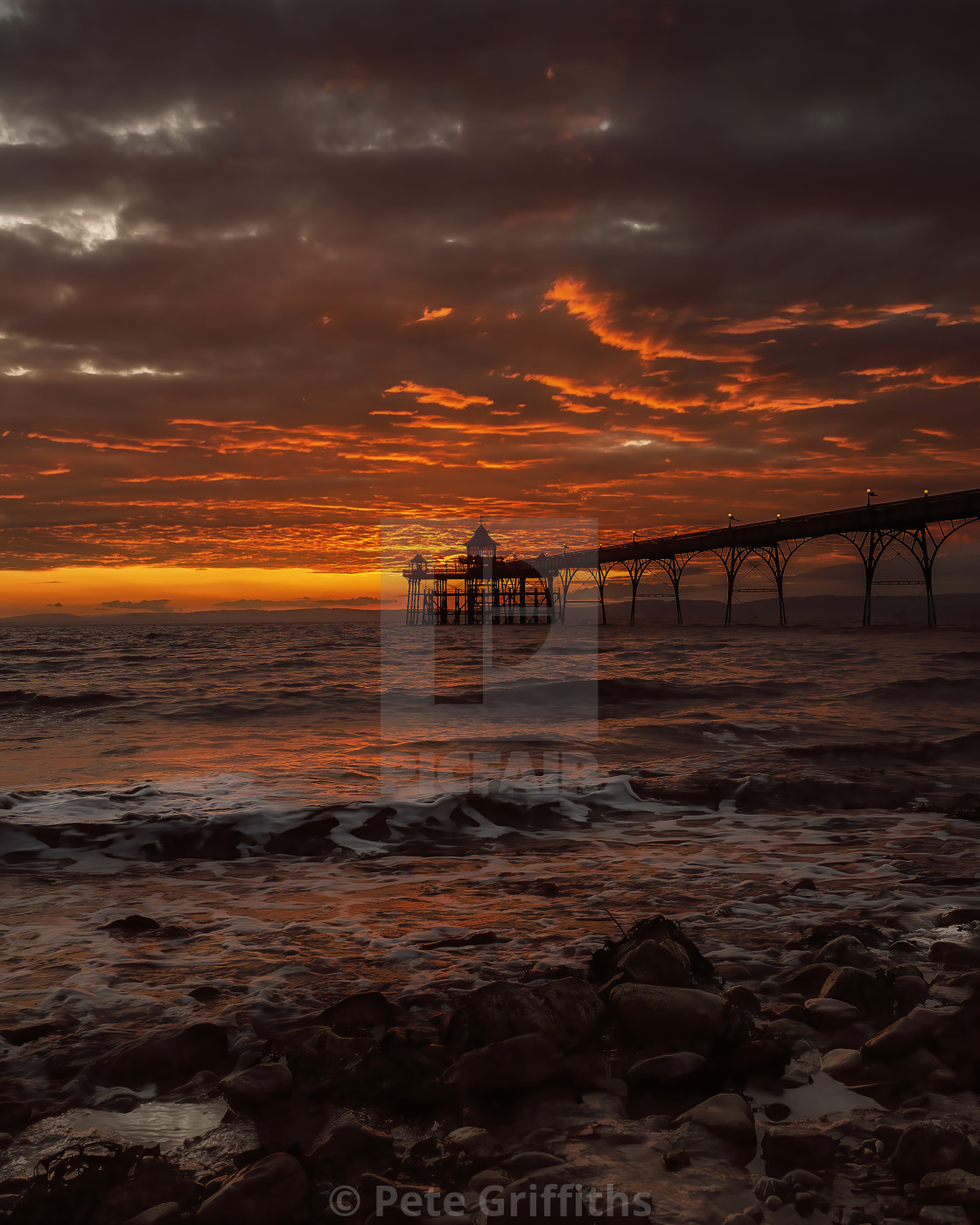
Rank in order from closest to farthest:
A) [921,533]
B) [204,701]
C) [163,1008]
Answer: [163,1008] → [204,701] → [921,533]

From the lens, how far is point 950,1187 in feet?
5.80

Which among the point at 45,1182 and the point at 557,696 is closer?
the point at 45,1182

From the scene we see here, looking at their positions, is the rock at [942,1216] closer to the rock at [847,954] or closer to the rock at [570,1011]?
the rock at [570,1011]

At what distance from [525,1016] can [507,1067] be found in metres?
0.19

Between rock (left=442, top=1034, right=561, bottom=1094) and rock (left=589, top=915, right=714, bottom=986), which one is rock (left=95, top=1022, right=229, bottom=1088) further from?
rock (left=589, top=915, right=714, bottom=986)

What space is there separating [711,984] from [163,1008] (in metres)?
2.20

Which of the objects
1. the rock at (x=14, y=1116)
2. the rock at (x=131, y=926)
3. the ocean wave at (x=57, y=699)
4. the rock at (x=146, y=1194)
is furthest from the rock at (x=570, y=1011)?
the ocean wave at (x=57, y=699)

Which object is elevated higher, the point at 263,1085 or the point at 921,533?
the point at 921,533

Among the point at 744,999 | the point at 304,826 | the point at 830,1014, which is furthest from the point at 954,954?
the point at 304,826

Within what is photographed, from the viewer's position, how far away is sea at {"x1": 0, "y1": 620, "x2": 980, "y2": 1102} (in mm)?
3307

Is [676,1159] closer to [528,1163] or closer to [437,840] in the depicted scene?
[528,1163]

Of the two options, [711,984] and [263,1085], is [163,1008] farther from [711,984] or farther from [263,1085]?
[711,984]

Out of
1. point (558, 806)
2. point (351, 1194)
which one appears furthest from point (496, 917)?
point (558, 806)

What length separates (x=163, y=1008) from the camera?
2.87 m
